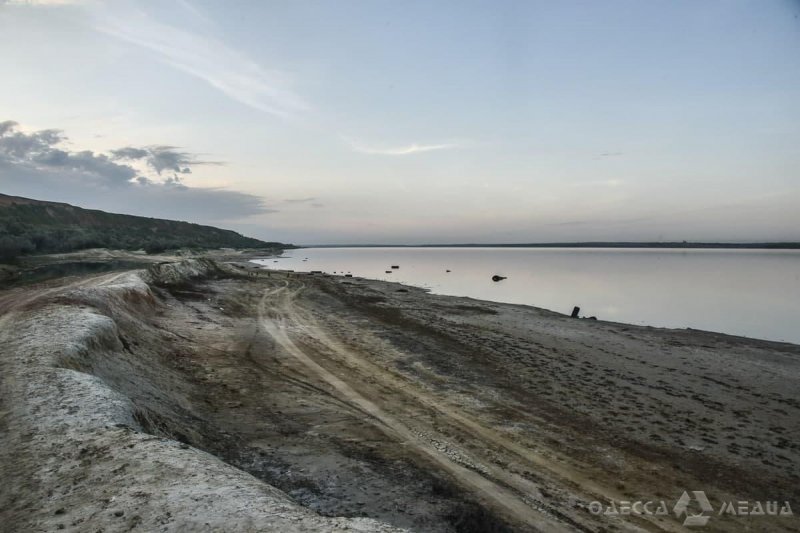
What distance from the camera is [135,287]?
19609mm

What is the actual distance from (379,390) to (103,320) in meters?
8.70

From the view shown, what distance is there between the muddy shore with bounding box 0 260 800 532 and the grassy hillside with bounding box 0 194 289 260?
4307cm

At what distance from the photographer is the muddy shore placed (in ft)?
16.9

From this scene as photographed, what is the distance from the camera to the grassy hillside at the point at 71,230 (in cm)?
5428

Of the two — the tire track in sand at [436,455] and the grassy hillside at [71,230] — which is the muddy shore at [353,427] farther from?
the grassy hillside at [71,230]

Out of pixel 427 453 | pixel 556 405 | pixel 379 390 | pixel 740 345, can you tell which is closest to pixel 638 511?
pixel 427 453

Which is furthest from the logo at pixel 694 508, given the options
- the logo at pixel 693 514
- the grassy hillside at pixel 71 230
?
the grassy hillside at pixel 71 230

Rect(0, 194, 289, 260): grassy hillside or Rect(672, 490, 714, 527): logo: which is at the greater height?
Rect(0, 194, 289, 260): grassy hillside

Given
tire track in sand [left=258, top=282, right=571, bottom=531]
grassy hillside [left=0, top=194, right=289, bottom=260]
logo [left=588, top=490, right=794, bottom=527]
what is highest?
grassy hillside [left=0, top=194, right=289, bottom=260]

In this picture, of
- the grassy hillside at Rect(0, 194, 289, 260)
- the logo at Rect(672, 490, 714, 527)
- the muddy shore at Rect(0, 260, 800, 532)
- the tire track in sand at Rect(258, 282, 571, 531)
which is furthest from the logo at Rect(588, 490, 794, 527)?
the grassy hillside at Rect(0, 194, 289, 260)

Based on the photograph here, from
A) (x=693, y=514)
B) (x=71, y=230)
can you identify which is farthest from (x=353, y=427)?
(x=71, y=230)

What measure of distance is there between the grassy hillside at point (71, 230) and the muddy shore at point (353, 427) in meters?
43.1

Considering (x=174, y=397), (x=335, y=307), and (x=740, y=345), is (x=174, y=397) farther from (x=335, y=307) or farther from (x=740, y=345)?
(x=740, y=345)

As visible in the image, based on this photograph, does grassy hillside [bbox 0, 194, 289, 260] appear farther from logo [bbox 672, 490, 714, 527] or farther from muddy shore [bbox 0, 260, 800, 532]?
logo [bbox 672, 490, 714, 527]
